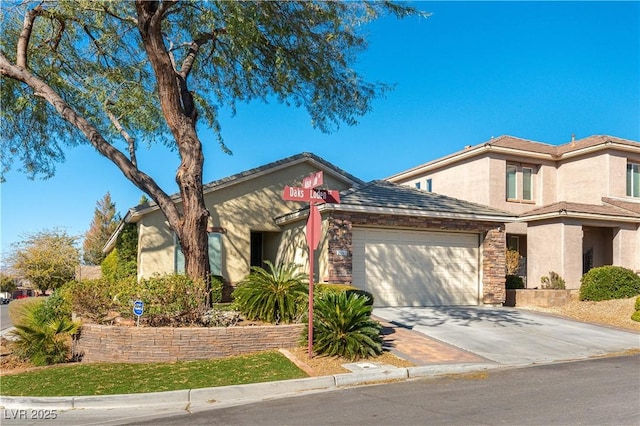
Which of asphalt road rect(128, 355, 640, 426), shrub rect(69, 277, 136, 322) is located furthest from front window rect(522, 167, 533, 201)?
shrub rect(69, 277, 136, 322)

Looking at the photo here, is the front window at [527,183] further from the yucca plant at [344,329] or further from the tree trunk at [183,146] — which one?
the tree trunk at [183,146]

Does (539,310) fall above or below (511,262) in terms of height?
below

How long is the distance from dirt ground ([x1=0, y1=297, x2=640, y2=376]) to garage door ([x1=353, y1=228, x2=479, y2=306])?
2.68m

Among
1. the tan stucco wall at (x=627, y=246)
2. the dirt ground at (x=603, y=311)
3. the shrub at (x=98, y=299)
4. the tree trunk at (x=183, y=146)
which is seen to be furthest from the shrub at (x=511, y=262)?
the shrub at (x=98, y=299)

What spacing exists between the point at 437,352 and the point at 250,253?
35.9 feet

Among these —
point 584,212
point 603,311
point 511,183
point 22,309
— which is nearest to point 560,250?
point 584,212

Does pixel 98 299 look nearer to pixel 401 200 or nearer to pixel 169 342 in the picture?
pixel 169 342

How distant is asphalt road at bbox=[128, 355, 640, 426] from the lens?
251 inches

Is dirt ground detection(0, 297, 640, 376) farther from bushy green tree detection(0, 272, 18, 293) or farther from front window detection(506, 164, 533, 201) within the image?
bushy green tree detection(0, 272, 18, 293)

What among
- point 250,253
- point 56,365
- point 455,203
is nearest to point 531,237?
point 455,203

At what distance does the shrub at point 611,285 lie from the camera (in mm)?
17469

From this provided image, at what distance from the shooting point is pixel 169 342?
9906mm

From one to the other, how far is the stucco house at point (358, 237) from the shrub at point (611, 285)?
9.64 feet

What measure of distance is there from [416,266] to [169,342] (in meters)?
9.41
